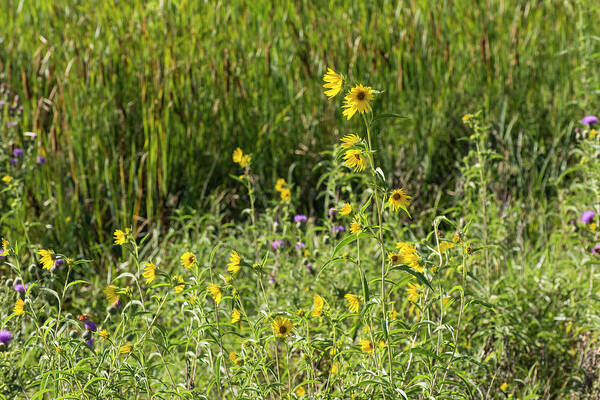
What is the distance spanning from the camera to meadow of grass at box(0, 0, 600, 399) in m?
2.45

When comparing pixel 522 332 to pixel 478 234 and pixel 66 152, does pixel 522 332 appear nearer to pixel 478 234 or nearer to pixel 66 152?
pixel 478 234

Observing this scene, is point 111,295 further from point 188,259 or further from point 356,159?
point 356,159

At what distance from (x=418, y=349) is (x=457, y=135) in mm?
2402

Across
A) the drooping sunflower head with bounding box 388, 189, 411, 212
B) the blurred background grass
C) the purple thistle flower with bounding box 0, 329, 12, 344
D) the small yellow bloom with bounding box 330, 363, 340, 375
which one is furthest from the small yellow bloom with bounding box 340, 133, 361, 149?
the blurred background grass

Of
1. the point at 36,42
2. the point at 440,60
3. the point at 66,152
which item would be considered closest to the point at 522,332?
the point at 440,60

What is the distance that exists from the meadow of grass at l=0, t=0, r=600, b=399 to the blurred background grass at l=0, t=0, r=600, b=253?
0.6 inches

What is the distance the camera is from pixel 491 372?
217 cm

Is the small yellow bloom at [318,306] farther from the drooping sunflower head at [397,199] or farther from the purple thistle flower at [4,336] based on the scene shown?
the purple thistle flower at [4,336]

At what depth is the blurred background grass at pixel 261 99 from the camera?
3295mm

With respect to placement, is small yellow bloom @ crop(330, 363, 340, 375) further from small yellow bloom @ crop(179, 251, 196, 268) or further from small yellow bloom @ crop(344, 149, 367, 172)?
small yellow bloom @ crop(344, 149, 367, 172)

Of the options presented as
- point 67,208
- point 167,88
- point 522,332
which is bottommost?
point 67,208

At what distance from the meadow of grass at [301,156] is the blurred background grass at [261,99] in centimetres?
2

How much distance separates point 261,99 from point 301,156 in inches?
15.2

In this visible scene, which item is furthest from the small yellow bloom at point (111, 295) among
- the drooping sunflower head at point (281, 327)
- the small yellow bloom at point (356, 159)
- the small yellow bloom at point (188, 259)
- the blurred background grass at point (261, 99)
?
the blurred background grass at point (261, 99)
